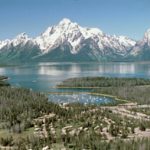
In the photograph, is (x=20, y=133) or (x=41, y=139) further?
(x=20, y=133)

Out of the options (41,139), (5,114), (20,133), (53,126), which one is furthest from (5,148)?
(5,114)

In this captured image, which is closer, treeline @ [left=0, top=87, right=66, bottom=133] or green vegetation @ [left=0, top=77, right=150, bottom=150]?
green vegetation @ [left=0, top=77, right=150, bottom=150]

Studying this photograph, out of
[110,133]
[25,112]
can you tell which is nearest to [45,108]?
[25,112]

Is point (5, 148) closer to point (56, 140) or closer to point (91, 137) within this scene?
point (56, 140)

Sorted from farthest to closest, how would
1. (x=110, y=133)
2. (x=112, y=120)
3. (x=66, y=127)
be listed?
1. (x=112, y=120)
2. (x=66, y=127)
3. (x=110, y=133)

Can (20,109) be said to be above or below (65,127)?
above

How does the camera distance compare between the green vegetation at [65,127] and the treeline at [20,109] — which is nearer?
the green vegetation at [65,127]

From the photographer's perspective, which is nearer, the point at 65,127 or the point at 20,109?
the point at 65,127

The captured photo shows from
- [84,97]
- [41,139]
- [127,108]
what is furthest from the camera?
[84,97]

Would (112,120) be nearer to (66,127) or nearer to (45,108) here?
(66,127)
